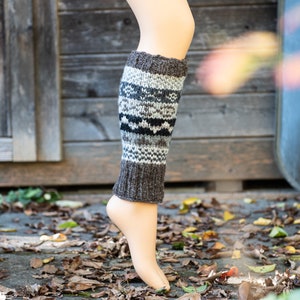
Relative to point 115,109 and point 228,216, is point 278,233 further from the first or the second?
point 115,109

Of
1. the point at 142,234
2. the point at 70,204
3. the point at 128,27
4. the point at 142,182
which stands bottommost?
the point at 70,204

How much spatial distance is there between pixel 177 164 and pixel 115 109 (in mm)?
432

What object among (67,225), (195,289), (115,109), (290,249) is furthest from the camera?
(115,109)

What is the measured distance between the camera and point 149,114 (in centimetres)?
206

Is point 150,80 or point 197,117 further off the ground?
point 150,80

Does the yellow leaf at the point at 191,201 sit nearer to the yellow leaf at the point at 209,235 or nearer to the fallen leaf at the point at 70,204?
the fallen leaf at the point at 70,204

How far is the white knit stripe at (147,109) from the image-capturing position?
2.05 m

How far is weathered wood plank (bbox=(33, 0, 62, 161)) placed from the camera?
3705 mm

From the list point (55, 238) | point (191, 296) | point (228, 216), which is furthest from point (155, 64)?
point (228, 216)

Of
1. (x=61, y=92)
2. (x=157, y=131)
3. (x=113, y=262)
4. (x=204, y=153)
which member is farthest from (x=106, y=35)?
(x=157, y=131)

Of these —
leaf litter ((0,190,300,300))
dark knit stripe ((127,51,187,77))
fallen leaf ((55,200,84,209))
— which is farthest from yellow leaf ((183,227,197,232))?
dark knit stripe ((127,51,187,77))

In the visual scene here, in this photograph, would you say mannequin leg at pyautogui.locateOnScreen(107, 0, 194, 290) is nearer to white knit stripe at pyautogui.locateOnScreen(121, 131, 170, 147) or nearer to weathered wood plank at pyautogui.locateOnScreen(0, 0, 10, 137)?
white knit stripe at pyautogui.locateOnScreen(121, 131, 170, 147)

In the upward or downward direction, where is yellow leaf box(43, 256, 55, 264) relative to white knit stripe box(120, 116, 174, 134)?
downward

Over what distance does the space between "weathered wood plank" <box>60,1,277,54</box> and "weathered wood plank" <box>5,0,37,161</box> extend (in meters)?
0.18
